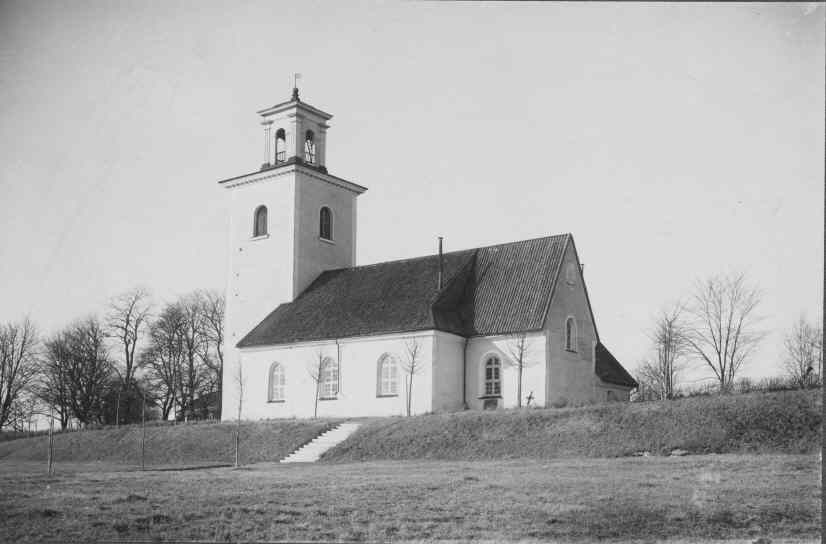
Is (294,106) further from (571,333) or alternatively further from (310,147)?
(571,333)

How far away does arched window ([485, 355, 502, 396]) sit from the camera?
3522 centimetres

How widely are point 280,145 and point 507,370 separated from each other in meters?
17.1

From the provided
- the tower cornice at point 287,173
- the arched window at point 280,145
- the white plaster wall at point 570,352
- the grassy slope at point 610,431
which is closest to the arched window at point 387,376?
the white plaster wall at point 570,352

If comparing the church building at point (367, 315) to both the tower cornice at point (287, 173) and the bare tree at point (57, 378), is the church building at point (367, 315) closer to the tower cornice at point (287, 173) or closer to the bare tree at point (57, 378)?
the tower cornice at point (287, 173)

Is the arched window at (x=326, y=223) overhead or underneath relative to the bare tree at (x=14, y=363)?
overhead

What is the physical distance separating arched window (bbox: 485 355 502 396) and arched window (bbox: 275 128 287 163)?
15505 millimetres

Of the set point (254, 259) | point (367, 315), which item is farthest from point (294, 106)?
point (367, 315)

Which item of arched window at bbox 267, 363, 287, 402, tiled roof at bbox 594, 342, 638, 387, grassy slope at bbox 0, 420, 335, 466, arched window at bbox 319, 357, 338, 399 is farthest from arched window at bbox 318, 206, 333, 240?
tiled roof at bbox 594, 342, 638, 387

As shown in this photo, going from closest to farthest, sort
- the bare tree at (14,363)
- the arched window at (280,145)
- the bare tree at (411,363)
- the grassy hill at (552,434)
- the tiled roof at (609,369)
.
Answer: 1. the grassy hill at (552,434)
2. the bare tree at (14,363)
3. the bare tree at (411,363)
4. the tiled roof at (609,369)
5. the arched window at (280,145)

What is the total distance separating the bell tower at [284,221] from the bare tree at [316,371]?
17.1ft

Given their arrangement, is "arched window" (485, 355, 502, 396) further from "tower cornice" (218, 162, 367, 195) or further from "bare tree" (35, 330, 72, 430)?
"bare tree" (35, 330, 72, 430)

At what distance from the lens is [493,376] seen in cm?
3547

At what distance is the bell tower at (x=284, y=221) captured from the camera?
42.8 meters

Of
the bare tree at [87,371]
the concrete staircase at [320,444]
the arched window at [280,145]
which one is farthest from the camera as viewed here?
the bare tree at [87,371]
